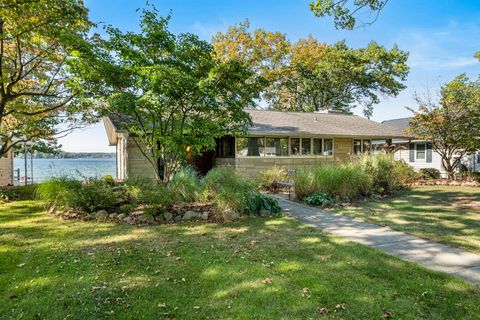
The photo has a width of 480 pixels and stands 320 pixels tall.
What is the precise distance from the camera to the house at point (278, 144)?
14.0 meters

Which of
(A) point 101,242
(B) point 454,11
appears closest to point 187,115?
(A) point 101,242

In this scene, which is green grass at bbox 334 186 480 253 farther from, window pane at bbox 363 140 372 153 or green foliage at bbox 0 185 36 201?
green foliage at bbox 0 185 36 201

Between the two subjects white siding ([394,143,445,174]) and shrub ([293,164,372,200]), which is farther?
white siding ([394,143,445,174])

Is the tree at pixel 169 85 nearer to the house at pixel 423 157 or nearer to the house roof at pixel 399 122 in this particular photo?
the house at pixel 423 157

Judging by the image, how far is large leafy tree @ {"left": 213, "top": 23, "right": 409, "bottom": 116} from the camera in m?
25.7

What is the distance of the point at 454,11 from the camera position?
930cm

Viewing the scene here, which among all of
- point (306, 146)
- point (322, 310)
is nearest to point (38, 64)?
point (322, 310)

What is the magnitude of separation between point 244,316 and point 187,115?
20.9 ft

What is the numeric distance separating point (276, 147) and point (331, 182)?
6128 mm

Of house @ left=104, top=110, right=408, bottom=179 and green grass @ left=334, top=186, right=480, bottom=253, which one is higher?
house @ left=104, top=110, right=408, bottom=179

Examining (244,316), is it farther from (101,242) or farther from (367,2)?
(367,2)

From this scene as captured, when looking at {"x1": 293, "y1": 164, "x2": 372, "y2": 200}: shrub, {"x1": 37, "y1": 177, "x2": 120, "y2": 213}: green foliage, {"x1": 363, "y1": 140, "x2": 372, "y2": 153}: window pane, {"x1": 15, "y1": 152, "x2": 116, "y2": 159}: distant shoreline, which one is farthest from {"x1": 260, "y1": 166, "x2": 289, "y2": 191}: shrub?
{"x1": 15, "y1": 152, "x2": 116, "y2": 159}: distant shoreline

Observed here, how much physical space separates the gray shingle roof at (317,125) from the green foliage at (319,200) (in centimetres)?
584

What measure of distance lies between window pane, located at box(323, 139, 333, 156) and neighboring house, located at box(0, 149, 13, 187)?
17.2 metres
